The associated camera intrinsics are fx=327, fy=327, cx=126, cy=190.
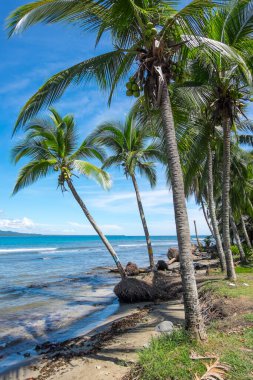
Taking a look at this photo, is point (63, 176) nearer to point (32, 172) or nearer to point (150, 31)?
point (32, 172)

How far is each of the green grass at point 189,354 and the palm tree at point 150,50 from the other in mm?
283

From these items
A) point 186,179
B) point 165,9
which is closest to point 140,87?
point 165,9

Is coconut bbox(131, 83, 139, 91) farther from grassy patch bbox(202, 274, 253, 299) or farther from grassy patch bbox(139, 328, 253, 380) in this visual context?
grassy patch bbox(202, 274, 253, 299)

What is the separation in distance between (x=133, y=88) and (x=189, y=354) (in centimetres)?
460

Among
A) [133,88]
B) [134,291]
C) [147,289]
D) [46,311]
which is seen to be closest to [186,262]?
[133,88]

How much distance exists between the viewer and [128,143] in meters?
16.9

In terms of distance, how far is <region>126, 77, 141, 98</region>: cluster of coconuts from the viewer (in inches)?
241

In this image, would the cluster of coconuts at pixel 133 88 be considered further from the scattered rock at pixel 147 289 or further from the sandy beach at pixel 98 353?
the scattered rock at pixel 147 289

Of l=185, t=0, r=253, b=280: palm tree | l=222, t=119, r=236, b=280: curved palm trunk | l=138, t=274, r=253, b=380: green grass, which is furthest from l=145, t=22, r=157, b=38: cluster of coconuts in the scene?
l=222, t=119, r=236, b=280: curved palm trunk

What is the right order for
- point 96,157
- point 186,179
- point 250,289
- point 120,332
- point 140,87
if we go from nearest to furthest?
1. point 140,87
2. point 120,332
3. point 250,289
4. point 186,179
5. point 96,157

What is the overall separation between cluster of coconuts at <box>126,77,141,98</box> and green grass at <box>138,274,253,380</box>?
4344 mm

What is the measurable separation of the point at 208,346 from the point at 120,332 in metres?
3.34

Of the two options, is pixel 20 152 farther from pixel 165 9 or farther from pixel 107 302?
pixel 165 9

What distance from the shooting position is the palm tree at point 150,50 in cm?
550
